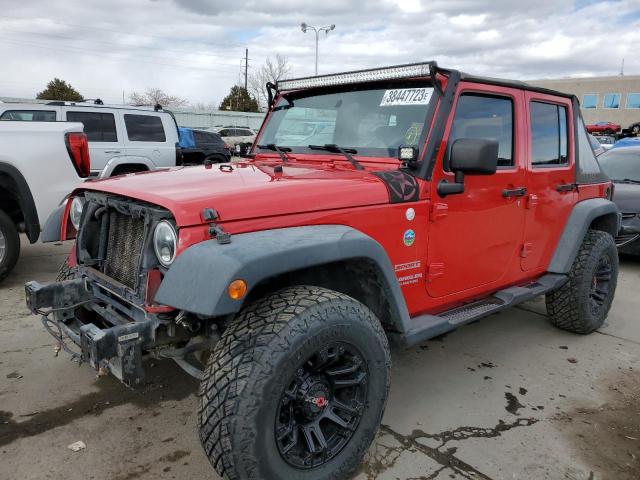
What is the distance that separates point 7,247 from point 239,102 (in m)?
51.4

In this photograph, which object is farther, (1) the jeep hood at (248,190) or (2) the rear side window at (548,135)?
(2) the rear side window at (548,135)

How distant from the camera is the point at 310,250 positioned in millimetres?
2246

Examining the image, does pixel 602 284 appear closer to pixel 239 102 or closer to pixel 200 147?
pixel 200 147

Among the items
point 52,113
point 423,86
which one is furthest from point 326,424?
point 52,113

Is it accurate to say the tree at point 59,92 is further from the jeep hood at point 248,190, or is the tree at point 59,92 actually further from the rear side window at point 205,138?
the jeep hood at point 248,190

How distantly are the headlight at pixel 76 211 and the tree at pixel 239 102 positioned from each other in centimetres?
5201

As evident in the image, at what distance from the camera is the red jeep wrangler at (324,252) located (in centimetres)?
210

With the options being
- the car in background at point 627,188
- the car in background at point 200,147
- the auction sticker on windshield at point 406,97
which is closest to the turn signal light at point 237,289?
the auction sticker on windshield at point 406,97

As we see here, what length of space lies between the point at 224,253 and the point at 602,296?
12.6ft

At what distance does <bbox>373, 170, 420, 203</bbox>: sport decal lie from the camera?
2.79 m

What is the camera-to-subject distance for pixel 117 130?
30.9ft

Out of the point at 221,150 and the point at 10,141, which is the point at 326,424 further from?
the point at 221,150

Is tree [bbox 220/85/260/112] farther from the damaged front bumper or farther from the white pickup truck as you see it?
the damaged front bumper

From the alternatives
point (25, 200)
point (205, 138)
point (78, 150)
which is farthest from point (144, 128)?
point (205, 138)
